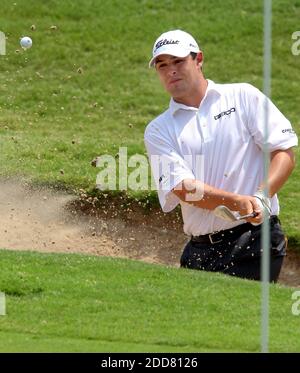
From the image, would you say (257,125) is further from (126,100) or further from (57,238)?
(126,100)

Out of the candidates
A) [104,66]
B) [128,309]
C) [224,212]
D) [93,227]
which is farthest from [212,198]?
[104,66]

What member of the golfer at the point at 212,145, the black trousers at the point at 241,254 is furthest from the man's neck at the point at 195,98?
the black trousers at the point at 241,254

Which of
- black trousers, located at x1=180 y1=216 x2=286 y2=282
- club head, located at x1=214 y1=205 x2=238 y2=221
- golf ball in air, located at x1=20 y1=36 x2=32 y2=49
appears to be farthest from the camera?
golf ball in air, located at x1=20 y1=36 x2=32 y2=49

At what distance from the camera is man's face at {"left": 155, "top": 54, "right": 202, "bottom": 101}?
9109 millimetres

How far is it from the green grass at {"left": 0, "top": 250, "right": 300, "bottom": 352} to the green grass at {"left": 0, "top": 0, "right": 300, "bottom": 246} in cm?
445

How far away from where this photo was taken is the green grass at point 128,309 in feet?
26.4

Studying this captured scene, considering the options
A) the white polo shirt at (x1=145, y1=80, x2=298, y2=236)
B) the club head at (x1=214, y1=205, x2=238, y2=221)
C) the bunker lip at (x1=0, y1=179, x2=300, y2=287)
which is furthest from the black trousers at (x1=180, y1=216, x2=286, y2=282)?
the bunker lip at (x1=0, y1=179, x2=300, y2=287)

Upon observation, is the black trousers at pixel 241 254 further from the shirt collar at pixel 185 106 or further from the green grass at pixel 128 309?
the shirt collar at pixel 185 106

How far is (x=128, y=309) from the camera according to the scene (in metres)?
Result: 8.92

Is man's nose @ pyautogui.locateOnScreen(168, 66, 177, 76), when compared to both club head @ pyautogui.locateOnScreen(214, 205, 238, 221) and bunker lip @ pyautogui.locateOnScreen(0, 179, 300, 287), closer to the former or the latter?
club head @ pyautogui.locateOnScreen(214, 205, 238, 221)

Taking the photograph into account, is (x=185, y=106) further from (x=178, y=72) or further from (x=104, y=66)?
(x=104, y=66)
